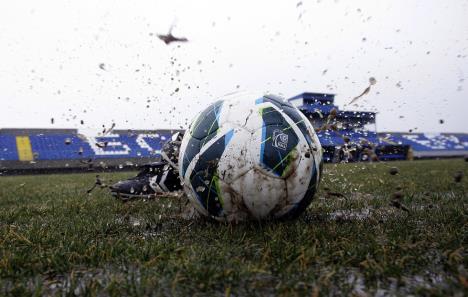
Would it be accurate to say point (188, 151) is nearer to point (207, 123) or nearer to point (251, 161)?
point (207, 123)

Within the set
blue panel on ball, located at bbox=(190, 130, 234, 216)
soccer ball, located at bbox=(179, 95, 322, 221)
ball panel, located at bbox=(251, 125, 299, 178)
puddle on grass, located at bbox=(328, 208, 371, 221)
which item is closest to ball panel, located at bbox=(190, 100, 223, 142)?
soccer ball, located at bbox=(179, 95, 322, 221)

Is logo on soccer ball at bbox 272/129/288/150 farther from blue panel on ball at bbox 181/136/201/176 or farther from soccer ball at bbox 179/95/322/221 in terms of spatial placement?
blue panel on ball at bbox 181/136/201/176

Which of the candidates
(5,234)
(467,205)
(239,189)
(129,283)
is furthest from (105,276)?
(467,205)

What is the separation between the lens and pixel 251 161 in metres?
2.89

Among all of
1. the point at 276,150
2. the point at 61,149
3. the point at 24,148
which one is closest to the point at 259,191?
the point at 276,150

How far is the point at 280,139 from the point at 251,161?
0.97ft

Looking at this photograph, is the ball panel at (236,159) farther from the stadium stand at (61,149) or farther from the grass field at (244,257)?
the stadium stand at (61,149)

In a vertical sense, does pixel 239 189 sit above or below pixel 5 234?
above

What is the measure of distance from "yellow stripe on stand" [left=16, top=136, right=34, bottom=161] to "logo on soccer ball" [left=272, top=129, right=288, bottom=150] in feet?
101

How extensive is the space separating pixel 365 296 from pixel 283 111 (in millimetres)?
1775

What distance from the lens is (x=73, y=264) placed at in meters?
2.29

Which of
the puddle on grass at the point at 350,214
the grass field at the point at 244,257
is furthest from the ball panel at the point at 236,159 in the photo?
the puddle on grass at the point at 350,214

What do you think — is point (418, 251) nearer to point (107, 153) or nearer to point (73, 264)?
point (73, 264)

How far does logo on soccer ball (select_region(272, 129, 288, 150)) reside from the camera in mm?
2953
